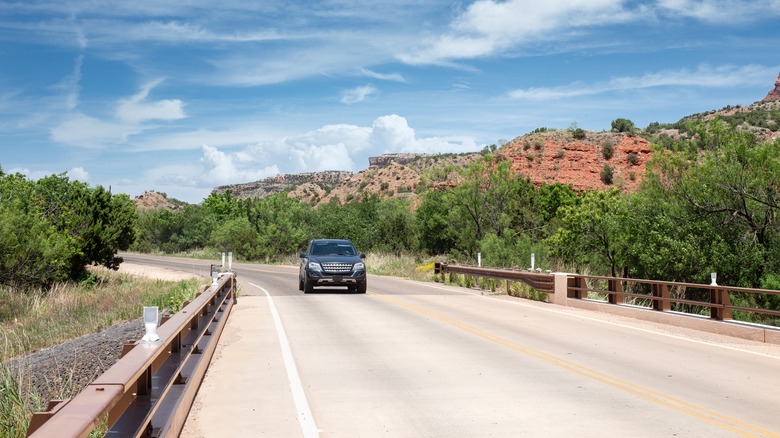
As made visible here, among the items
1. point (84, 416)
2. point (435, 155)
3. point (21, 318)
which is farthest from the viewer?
point (435, 155)

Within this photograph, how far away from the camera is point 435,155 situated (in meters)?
126

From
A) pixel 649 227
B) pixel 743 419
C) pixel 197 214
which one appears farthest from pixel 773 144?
pixel 197 214

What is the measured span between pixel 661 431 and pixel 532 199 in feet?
122

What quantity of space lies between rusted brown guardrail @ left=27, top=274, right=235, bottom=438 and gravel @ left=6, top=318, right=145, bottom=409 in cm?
277

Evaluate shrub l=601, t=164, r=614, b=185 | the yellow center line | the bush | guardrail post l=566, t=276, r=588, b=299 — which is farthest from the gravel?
the bush

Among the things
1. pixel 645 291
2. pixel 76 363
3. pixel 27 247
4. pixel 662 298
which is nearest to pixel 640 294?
pixel 662 298

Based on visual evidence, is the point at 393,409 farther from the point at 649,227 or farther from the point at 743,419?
the point at 649,227

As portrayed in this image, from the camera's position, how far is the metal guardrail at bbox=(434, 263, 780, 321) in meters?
14.2

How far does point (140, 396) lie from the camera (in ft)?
17.7

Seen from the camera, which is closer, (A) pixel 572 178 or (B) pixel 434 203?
(B) pixel 434 203

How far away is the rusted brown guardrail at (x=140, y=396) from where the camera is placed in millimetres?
3428

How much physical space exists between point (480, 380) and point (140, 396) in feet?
15.4

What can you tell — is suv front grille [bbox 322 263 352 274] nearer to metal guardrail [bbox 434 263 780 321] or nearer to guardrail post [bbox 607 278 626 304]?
metal guardrail [bbox 434 263 780 321]

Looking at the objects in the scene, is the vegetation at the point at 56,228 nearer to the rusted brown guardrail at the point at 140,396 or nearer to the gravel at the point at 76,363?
the gravel at the point at 76,363
